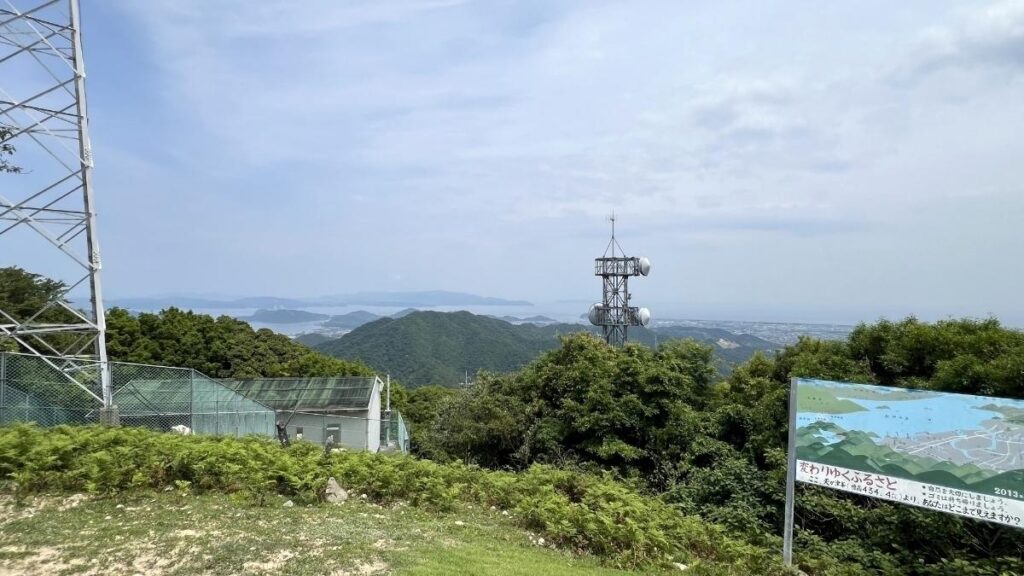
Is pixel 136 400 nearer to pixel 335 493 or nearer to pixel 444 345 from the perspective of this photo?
pixel 335 493

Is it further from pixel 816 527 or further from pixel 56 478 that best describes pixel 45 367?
pixel 816 527

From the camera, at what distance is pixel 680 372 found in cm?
1488

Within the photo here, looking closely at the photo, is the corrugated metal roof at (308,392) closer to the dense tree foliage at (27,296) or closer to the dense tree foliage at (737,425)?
the dense tree foliage at (737,425)

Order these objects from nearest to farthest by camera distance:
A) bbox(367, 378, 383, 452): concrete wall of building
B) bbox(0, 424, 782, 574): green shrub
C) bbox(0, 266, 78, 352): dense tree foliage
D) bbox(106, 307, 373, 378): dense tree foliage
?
bbox(0, 424, 782, 574): green shrub → bbox(367, 378, 383, 452): concrete wall of building → bbox(0, 266, 78, 352): dense tree foliage → bbox(106, 307, 373, 378): dense tree foliage

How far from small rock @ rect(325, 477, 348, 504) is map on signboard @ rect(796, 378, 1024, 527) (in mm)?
6215

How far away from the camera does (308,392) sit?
2197 cm

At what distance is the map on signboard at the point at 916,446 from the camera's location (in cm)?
590

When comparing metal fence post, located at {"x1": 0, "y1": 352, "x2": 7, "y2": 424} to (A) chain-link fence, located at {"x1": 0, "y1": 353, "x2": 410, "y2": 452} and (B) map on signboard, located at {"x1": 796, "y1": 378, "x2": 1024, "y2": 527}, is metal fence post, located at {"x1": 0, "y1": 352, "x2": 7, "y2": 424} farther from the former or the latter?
(B) map on signboard, located at {"x1": 796, "y1": 378, "x2": 1024, "y2": 527}

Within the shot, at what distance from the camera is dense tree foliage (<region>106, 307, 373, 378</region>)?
34.0 metres

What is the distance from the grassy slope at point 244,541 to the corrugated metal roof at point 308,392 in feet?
49.6

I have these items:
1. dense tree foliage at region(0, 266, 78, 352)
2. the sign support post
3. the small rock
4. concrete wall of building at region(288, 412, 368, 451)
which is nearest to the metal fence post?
the small rock

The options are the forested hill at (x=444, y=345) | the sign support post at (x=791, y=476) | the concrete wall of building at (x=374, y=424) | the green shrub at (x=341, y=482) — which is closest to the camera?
the green shrub at (x=341, y=482)

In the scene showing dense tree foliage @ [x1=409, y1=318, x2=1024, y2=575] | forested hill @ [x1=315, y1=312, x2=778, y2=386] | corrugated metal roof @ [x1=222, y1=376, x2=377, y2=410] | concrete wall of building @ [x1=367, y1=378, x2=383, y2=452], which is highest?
dense tree foliage @ [x1=409, y1=318, x2=1024, y2=575]

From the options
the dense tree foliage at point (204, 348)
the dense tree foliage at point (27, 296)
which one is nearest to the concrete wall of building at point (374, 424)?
the dense tree foliage at point (27, 296)
